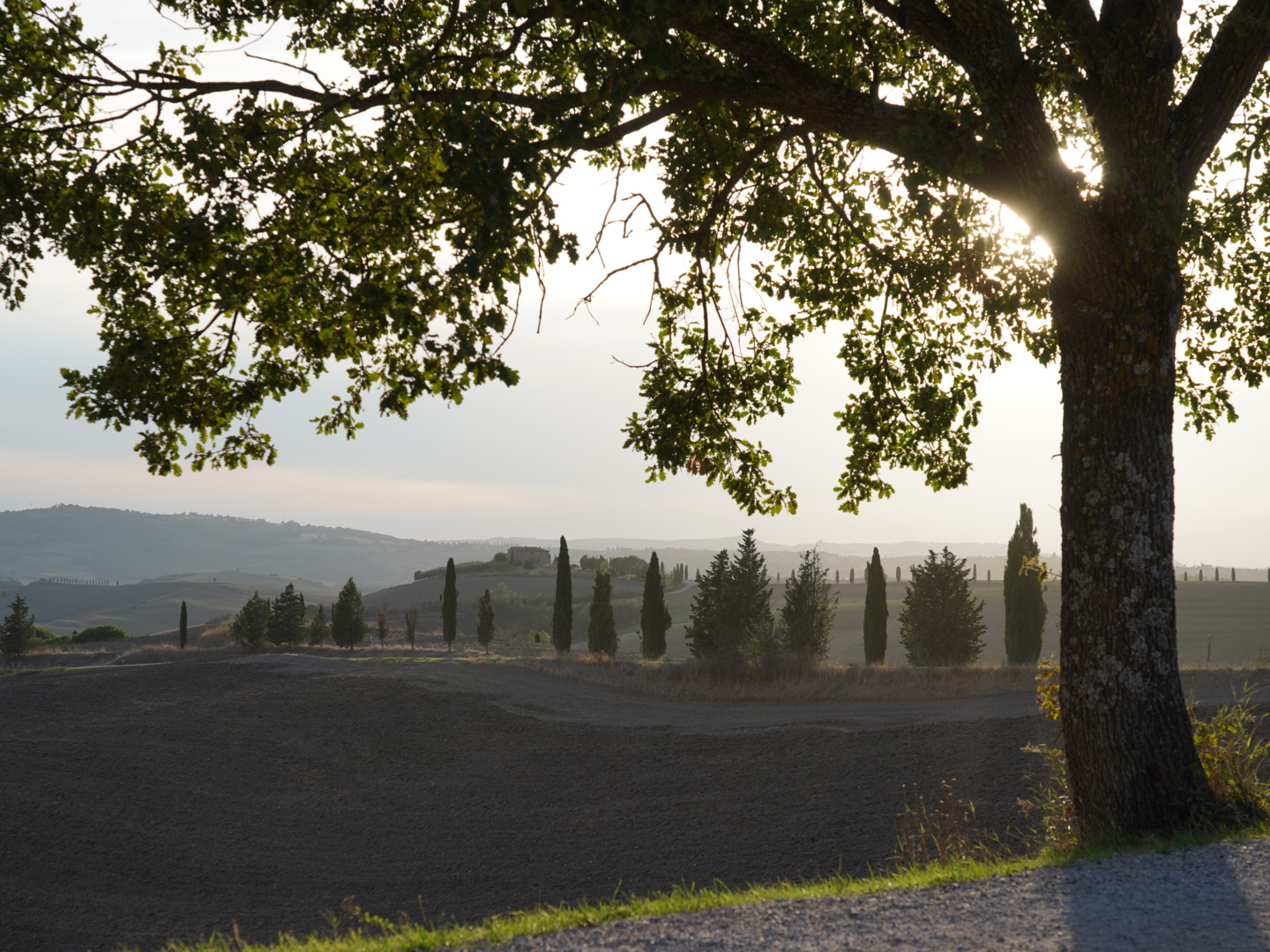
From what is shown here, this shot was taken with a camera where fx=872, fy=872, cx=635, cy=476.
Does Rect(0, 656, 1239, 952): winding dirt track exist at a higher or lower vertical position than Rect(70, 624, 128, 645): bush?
higher

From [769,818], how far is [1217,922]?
9.63 metres

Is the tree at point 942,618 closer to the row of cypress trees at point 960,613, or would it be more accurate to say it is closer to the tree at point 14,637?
the row of cypress trees at point 960,613

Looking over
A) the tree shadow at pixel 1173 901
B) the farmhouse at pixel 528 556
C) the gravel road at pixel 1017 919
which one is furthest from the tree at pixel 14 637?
the farmhouse at pixel 528 556

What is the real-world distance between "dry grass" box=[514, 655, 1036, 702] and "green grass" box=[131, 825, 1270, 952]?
16212 mm

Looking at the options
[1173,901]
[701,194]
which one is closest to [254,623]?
[701,194]

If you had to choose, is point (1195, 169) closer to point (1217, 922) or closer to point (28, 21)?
point (1217, 922)

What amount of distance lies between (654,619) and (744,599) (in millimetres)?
5250

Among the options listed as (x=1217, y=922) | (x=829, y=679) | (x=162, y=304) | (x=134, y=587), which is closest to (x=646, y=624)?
(x=829, y=679)

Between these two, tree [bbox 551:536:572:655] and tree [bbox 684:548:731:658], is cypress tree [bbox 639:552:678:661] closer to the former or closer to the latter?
tree [bbox 684:548:731:658]

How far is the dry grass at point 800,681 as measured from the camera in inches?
867

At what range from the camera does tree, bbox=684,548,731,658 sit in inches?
1222

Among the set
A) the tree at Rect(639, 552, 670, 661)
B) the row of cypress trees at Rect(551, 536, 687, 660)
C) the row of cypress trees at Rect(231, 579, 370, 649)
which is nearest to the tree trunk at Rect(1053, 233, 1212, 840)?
the tree at Rect(639, 552, 670, 661)

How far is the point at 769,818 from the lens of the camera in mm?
13344

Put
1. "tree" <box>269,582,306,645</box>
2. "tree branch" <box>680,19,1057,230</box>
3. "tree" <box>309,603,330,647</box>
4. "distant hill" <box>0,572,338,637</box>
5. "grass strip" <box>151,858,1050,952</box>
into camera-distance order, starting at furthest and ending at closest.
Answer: "distant hill" <box>0,572,338,637</box> → "tree" <box>309,603,330,647</box> → "tree" <box>269,582,306,645</box> → "tree branch" <box>680,19,1057,230</box> → "grass strip" <box>151,858,1050,952</box>
